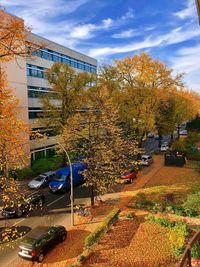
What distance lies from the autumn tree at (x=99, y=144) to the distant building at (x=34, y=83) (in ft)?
27.9

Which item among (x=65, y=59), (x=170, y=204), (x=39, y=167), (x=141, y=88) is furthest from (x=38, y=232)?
(x=65, y=59)

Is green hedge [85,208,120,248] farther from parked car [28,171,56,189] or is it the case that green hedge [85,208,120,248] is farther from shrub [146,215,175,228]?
parked car [28,171,56,189]

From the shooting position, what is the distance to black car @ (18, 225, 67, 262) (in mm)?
17219

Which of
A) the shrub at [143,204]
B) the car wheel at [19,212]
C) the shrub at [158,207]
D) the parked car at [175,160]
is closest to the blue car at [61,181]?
the car wheel at [19,212]

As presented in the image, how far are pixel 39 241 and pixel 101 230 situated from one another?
3975 millimetres

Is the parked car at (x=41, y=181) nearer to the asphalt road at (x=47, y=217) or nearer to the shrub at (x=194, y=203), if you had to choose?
the asphalt road at (x=47, y=217)

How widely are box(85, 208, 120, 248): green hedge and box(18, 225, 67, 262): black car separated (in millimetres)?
2328

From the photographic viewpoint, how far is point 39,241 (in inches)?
702

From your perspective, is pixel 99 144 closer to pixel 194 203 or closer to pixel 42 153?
pixel 194 203

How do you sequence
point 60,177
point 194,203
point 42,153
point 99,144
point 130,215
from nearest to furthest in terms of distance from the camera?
point 194,203 → point 130,215 → point 99,144 → point 60,177 → point 42,153

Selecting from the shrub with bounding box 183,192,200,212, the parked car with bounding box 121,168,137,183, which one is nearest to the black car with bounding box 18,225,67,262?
the shrub with bounding box 183,192,200,212

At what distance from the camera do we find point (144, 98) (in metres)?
39.1

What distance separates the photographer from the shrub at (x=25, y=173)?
3612 cm

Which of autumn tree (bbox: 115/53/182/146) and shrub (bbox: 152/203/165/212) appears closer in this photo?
shrub (bbox: 152/203/165/212)
